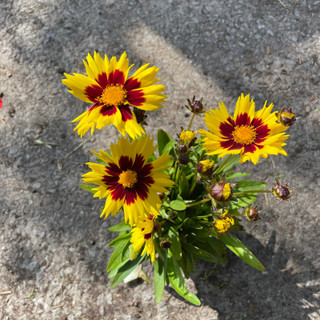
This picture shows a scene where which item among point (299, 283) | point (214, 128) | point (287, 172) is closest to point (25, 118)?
point (214, 128)

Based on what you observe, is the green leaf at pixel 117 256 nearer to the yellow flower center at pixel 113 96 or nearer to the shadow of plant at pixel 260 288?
the shadow of plant at pixel 260 288

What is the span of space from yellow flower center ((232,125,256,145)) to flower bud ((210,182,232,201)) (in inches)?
8.4

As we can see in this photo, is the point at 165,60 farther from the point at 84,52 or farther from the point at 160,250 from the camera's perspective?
the point at 160,250

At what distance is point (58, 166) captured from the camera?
8.13 ft

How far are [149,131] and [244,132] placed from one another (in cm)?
120

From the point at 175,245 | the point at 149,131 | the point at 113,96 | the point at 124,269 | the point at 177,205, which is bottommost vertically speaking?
the point at 124,269

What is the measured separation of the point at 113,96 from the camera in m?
1.31

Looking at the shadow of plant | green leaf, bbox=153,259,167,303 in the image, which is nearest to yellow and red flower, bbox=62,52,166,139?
green leaf, bbox=153,259,167,303

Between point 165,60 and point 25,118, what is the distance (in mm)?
1138

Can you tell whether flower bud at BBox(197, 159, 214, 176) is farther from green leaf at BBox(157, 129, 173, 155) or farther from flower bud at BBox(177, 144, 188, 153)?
green leaf at BBox(157, 129, 173, 155)

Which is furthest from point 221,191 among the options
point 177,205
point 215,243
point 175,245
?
point 215,243

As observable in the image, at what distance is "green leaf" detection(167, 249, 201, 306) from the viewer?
1.74 m

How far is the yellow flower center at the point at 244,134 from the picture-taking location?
4.56 feet

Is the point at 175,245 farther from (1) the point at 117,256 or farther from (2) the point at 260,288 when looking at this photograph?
(2) the point at 260,288
